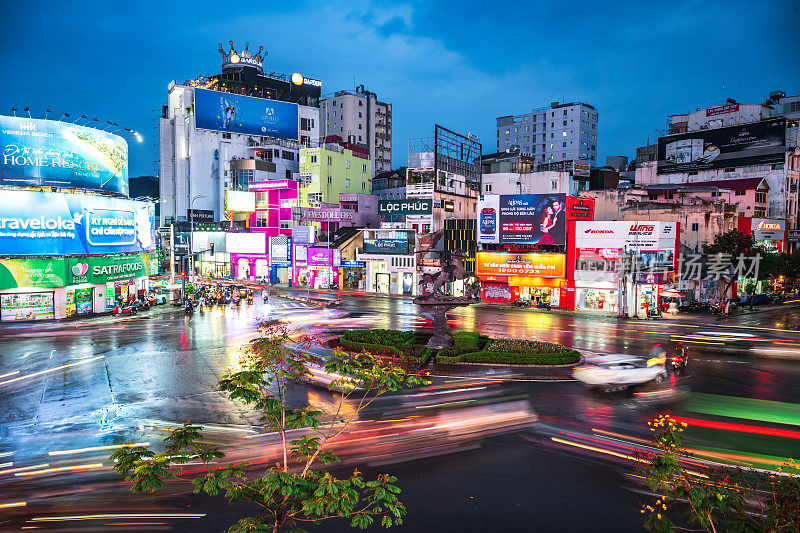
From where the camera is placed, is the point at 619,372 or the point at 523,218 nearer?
the point at 619,372

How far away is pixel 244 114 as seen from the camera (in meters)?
96.4

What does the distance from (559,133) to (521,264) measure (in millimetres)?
74048

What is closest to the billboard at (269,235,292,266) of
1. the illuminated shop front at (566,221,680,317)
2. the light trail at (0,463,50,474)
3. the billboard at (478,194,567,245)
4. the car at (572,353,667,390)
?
the billboard at (478,194,567,245)

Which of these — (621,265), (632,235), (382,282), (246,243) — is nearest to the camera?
(632,235)

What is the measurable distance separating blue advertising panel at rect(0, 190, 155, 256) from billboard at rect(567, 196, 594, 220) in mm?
45175

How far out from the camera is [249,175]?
293ft

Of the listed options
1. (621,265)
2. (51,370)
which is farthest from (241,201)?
(621,265)

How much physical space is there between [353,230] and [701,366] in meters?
52.2

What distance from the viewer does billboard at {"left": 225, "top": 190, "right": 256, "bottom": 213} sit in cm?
8012

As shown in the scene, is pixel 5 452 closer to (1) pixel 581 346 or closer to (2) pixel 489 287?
(1) pixel 581 346

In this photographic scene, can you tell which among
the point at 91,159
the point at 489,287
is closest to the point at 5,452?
the point at 91,159

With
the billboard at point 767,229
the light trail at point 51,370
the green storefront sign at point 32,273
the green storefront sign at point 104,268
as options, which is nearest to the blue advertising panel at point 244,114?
the green storefront sign at point 104,268

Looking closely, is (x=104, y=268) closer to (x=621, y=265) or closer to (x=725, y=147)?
(x=621, y=265)

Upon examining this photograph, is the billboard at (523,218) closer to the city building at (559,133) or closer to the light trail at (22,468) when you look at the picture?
the light trail at (22,468)
